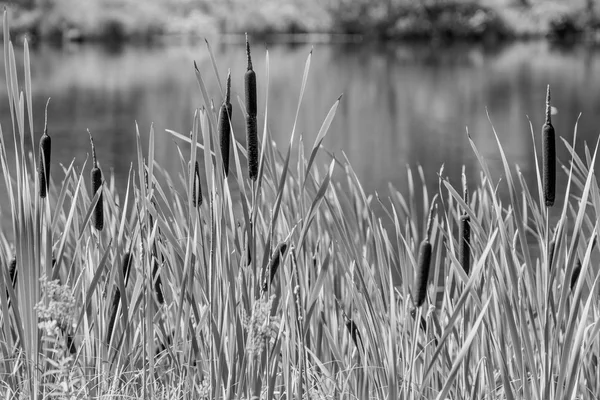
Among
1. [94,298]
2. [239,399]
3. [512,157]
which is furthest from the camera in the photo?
[512,157]

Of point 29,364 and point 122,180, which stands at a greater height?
point 29,364

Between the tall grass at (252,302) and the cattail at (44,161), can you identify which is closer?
the tall grass at (252,302)

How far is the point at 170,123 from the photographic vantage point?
1858 centimetres

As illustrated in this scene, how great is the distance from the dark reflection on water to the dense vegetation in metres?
8.14

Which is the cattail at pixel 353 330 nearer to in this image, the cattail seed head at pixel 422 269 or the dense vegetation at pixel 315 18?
the cattail seed head at pixel 422 269

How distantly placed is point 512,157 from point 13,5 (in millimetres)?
37031

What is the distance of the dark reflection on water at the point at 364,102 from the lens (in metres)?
14.7

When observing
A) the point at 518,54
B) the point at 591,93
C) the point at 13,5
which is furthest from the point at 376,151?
the point at 13,5

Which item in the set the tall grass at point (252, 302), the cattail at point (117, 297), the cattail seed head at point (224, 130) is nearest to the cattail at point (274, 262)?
the tall grass at point (252, 302)

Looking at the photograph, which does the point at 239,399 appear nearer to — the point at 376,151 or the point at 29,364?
the point at 29,364

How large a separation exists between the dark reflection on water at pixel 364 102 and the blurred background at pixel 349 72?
0.07 m

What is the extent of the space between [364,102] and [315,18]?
3170 cm

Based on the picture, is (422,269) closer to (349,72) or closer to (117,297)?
(117,297)

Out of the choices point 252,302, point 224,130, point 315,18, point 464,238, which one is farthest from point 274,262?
point 315,18
